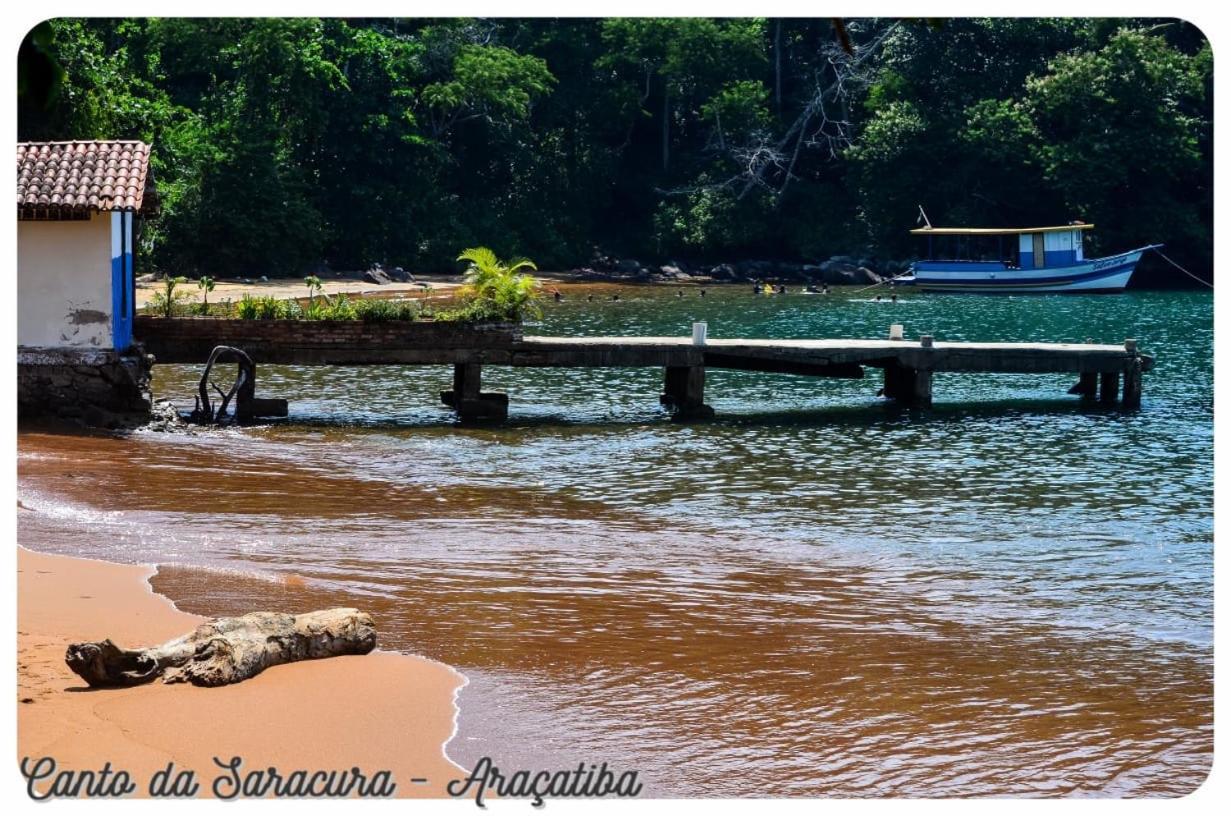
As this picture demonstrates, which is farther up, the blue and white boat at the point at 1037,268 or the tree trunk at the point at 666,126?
the tree trunk at the point at 666,126

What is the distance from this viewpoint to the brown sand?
27.1ft

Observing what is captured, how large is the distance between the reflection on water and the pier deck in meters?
0.79

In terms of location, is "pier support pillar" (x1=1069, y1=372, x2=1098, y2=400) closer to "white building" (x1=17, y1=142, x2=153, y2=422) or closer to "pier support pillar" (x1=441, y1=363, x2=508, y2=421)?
"pier support pillar" (x1=441, y1=363, x2=508, y2=421)

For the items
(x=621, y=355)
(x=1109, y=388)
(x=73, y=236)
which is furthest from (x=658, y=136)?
(x=73, y=236)

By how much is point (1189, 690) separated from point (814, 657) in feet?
8.69

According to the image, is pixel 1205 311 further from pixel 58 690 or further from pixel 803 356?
pixel 58 690

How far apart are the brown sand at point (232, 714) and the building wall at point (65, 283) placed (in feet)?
33.3

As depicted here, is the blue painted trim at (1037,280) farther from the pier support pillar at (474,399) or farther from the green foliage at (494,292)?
the green foliage at (494,292)

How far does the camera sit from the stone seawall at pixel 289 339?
75.6ft

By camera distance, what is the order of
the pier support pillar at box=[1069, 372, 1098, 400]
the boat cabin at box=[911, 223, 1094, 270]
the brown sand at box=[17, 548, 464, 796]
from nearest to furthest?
the brown sand at box=[17, 548, 464, 796] < the pier support pillar at box=[1069, 372, 1098, 400] < the boat cabin at box=[911, 223, 1094, 270]

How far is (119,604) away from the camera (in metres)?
11.5

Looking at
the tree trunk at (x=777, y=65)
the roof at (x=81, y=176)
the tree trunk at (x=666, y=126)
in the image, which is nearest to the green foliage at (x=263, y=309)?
the roof at (x=81, y=176)

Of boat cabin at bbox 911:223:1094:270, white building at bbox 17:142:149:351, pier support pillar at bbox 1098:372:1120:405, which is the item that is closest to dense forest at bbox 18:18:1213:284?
boat cabin at bbox 911:223:1094:270

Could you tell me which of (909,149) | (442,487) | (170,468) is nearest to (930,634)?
(442,487)
